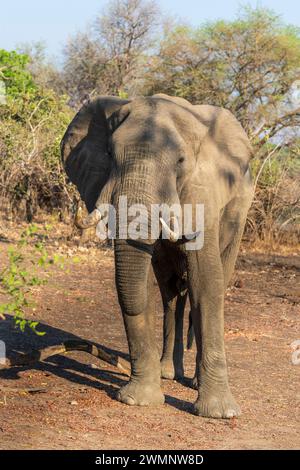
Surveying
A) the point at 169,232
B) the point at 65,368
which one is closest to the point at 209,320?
the point at 169,232

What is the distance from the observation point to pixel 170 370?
6.73m

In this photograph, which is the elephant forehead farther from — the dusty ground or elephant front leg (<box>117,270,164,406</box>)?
the dusty ground

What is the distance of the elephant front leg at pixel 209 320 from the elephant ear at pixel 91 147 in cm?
84

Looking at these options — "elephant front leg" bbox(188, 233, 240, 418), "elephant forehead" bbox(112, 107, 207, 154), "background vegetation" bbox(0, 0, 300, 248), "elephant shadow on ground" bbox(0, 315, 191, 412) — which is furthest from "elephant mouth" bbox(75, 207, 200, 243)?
"background vegetation" bbox(0, 0, 300, 248)

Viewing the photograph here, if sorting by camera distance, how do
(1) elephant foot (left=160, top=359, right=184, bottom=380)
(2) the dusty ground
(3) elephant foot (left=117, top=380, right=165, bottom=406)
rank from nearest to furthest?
1. (2) the dusty ground
2. (3) elephant foot (left=117, top=380, right=165, bottom=406)
3. (1) elephant foot (left=160, top=359, right=184, bottom=380)

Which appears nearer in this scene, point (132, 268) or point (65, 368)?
point (132, 268)

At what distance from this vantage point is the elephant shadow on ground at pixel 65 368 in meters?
6.33

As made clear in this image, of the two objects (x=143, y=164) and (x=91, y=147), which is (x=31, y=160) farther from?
(x=143, y=164)

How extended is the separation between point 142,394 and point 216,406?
480 mm

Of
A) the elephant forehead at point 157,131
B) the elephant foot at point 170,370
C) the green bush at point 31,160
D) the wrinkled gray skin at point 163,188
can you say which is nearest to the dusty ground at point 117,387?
the elephant foot at point 170,370

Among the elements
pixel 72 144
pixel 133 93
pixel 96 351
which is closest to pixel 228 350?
pixel 96 351

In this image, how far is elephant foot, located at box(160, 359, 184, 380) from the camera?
22.1ft

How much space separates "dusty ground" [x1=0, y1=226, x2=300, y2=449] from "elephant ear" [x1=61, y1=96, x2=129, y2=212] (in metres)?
1.06

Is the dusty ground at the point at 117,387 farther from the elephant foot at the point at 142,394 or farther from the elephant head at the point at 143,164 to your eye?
the elephant head at the point at 143,164
